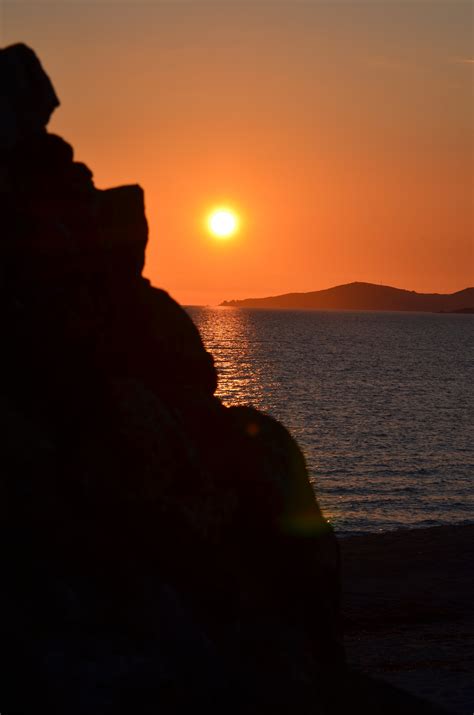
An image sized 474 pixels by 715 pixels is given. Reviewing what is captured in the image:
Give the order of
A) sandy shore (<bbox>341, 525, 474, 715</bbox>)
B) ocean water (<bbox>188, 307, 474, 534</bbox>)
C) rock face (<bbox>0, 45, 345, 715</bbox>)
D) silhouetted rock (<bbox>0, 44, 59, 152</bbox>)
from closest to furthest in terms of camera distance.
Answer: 1. rock face (<bbox>0, 45, 345, 715</bbox>)
2. silhouetted rock (<bbox>0, 44, 59, 152</bbox>)
3. sandy shore (<bbox>341, 525, 474, 715</bbox>)
4. ocean water (<bbox>188, 307, 474, 534</bbox>)

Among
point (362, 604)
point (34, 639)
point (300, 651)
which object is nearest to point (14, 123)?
point (34, 639)

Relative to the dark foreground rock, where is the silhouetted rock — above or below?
above

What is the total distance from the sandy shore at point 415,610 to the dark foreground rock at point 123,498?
635 cm

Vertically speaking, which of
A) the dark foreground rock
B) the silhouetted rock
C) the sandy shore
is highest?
the silhouetted rock

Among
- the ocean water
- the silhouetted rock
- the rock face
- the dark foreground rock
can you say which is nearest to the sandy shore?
the rock face

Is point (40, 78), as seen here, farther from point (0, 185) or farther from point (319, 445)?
point (319, 445)

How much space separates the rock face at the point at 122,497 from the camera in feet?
49.1

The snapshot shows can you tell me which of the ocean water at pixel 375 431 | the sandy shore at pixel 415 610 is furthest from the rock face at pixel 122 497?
the ocean water at pixel 375 431

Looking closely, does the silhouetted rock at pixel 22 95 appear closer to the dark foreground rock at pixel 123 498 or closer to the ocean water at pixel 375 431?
the dark foreground rock at pixel 123 498

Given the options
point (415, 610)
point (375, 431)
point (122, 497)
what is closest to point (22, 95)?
point (122, 497)

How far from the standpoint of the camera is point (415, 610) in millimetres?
33312

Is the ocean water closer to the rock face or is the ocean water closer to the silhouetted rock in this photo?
the rock face

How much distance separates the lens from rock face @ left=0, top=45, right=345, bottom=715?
14969 mm

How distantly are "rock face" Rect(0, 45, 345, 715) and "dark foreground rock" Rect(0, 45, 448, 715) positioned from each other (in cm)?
4
